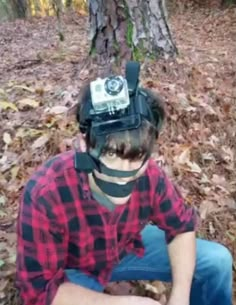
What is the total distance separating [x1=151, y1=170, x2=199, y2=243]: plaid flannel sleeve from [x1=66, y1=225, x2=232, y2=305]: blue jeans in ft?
0.48

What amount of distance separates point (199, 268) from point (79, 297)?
2.37 ft

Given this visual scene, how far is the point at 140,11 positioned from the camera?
15.7 ft

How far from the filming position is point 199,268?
8.71 ft

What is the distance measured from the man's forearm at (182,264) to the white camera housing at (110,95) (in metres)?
0.87

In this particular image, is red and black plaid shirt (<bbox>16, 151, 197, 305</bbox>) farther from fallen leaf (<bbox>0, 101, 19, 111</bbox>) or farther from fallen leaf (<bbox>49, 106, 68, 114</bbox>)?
fallen leaf (<bbox>0, 101, 19, 111</bbox>)

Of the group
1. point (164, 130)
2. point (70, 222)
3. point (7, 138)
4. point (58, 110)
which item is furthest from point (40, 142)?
point (70, 222)

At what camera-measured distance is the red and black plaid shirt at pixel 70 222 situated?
210 centimetres

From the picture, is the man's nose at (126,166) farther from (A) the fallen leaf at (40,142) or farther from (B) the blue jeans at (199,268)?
(A) the fallen leaf at (40,142)

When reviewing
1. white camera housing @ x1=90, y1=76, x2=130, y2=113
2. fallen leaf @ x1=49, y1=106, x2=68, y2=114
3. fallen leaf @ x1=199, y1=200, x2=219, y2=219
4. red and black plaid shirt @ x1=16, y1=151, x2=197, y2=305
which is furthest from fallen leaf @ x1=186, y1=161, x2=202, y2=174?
white camera housing @ x1=90, y1=76, x2=130, y2=113

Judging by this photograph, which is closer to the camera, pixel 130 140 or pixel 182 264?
pixel 130 140

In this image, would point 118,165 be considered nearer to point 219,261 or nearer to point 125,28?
point 219,261

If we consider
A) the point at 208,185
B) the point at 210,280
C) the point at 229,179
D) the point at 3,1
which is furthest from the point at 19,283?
the point at 3,1

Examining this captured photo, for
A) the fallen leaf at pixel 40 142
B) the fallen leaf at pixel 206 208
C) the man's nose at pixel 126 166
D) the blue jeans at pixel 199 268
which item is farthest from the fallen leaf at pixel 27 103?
the man's nose at pixel 126 166

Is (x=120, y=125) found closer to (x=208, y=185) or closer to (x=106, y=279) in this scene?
(x=106, y=279)
